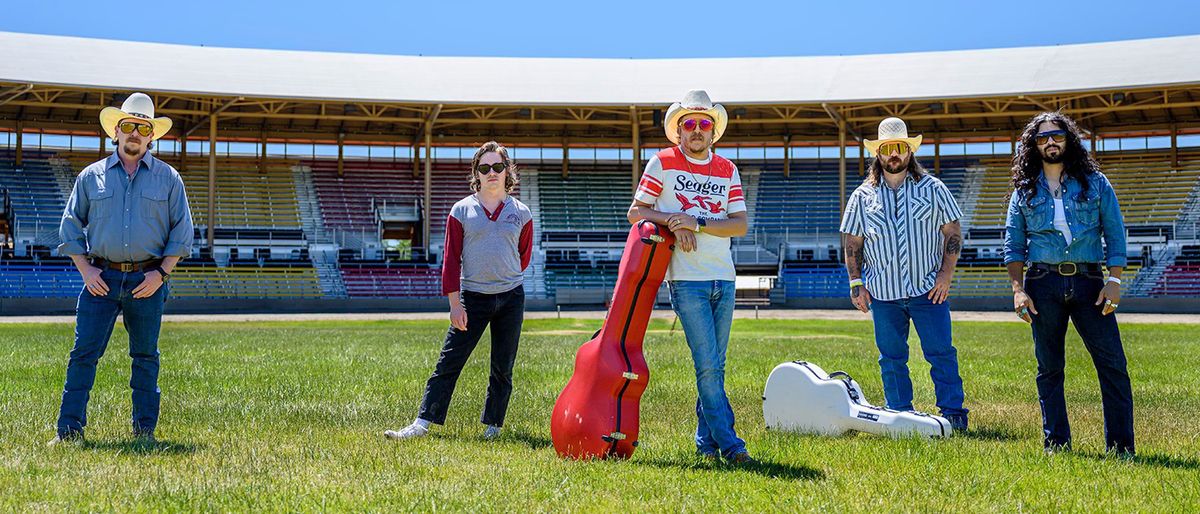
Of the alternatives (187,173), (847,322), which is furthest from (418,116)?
(847,322)

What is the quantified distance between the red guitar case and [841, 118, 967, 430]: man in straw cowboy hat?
2.11 meters

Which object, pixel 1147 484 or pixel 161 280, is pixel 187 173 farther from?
pixel 1147 484

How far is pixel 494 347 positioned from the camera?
23.3ft

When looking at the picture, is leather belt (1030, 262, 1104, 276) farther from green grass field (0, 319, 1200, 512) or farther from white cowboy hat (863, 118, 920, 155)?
white cowboy hat (863, 118, 920, 155)

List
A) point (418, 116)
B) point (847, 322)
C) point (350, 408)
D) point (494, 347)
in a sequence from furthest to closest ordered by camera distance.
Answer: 1. point (418, 116)
2. point (847, 322)
3. point (350, 408)
4. point (494, 347)

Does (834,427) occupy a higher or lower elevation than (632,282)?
lower

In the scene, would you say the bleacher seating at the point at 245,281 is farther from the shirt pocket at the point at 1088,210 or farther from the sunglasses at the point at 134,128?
the shirt pocket at the point at 1088,210

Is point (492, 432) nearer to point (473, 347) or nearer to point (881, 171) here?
point (473, 347)

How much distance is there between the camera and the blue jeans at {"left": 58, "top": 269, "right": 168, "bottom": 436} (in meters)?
6.34

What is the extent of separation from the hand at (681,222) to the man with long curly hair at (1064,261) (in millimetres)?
1980

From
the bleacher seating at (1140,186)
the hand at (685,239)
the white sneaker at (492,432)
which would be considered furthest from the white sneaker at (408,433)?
the bleacher seating at (1140,186)

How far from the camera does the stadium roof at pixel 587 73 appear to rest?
3612cm

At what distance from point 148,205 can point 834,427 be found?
4.40 m

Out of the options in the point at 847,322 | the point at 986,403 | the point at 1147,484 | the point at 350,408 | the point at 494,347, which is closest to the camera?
the point at 1147,484
